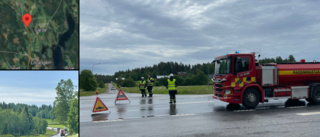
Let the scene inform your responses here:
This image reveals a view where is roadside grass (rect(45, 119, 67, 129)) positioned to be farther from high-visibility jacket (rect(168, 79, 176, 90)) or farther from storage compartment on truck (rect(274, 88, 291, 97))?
high-visibility jacket (rect(168, 79, 176, 90))

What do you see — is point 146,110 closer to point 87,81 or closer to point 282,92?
point 282,92

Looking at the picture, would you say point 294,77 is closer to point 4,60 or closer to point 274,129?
point 274,129

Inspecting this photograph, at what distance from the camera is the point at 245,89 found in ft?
37.7

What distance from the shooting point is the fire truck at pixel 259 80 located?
11.4 meters

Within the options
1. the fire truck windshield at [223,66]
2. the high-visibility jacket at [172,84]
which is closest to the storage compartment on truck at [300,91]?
the fire truck windshield at [223,66]

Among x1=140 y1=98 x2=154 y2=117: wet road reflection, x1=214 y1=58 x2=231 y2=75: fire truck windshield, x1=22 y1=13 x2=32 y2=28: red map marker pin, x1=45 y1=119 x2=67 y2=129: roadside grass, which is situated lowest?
x1=140 y1=98 x2=154 y2=117: wet road reflection

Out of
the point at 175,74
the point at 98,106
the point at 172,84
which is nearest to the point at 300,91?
the point at 172,84

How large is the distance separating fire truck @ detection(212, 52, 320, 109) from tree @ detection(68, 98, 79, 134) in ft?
30.5

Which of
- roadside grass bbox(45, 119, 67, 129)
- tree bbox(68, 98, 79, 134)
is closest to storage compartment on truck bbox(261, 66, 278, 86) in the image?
tree bbox(68, 98, 79, 134)

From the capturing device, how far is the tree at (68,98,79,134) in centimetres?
302

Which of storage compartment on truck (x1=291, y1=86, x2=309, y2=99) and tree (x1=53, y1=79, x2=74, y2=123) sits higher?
tree (x1=53, y1=79, x2=74, y2=123)

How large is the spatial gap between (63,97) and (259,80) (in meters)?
10.7

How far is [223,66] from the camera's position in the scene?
1198 centimetres

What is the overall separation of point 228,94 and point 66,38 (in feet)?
31.2
